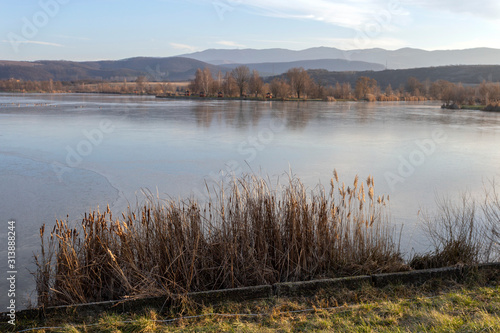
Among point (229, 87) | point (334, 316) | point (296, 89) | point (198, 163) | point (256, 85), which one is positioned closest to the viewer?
point (334, 316)

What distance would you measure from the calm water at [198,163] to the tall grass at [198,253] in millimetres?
555

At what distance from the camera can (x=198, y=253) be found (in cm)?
391

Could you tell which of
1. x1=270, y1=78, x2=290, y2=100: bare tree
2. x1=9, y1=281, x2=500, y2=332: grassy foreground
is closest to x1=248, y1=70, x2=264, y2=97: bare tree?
x1=270, y1=78, x2=290, y2=100: bare tree

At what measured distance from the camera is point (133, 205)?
6191mm

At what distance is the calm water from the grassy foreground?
3.92 feet

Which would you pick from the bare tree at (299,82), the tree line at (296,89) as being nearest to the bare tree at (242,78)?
the tree line at (296,89)

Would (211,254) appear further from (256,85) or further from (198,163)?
(256,85)

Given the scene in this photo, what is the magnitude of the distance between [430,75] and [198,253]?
117247 millimetres

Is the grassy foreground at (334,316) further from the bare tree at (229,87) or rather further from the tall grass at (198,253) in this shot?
the bare tree at (229,87)

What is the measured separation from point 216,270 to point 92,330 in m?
1.24

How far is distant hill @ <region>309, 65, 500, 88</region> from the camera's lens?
10119cm

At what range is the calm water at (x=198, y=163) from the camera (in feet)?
20.2

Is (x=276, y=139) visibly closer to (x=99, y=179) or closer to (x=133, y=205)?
(x=99, y=179)

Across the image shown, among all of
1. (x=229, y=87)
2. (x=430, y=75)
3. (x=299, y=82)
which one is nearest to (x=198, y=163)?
(x=299, y=82)
